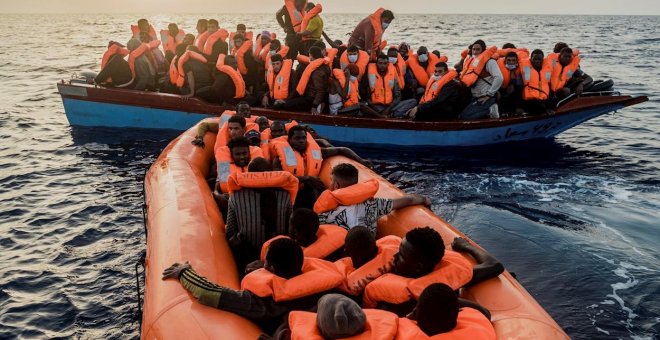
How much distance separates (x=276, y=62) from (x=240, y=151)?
4.48m

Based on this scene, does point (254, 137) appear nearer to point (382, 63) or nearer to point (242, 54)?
point (382, 63)

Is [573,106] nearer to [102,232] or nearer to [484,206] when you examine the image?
[484,206]

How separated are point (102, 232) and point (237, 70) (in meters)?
4.22

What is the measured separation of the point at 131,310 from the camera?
5016 millimetres

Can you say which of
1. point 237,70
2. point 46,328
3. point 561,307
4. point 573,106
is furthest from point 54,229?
point 573,106

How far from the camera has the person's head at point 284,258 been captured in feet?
9.91

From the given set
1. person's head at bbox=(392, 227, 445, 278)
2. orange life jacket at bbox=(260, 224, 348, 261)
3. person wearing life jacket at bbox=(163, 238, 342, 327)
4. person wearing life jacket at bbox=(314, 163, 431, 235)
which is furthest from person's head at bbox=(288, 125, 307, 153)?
person's head at bbox=(392, 227, 445, 278)

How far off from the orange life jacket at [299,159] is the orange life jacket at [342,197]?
1456mm

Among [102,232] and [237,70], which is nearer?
[102,232]

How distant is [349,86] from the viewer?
934 centimetres

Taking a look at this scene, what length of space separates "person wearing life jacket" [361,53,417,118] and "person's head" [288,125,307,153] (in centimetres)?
394

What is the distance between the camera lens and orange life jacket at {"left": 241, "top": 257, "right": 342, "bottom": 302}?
2998mm

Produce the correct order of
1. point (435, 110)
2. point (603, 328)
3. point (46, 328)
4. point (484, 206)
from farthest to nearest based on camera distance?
point (435, 110) < point (484, 206) < point (46, 328) < point (603, 328)

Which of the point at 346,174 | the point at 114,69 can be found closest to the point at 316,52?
the point at 114,69
